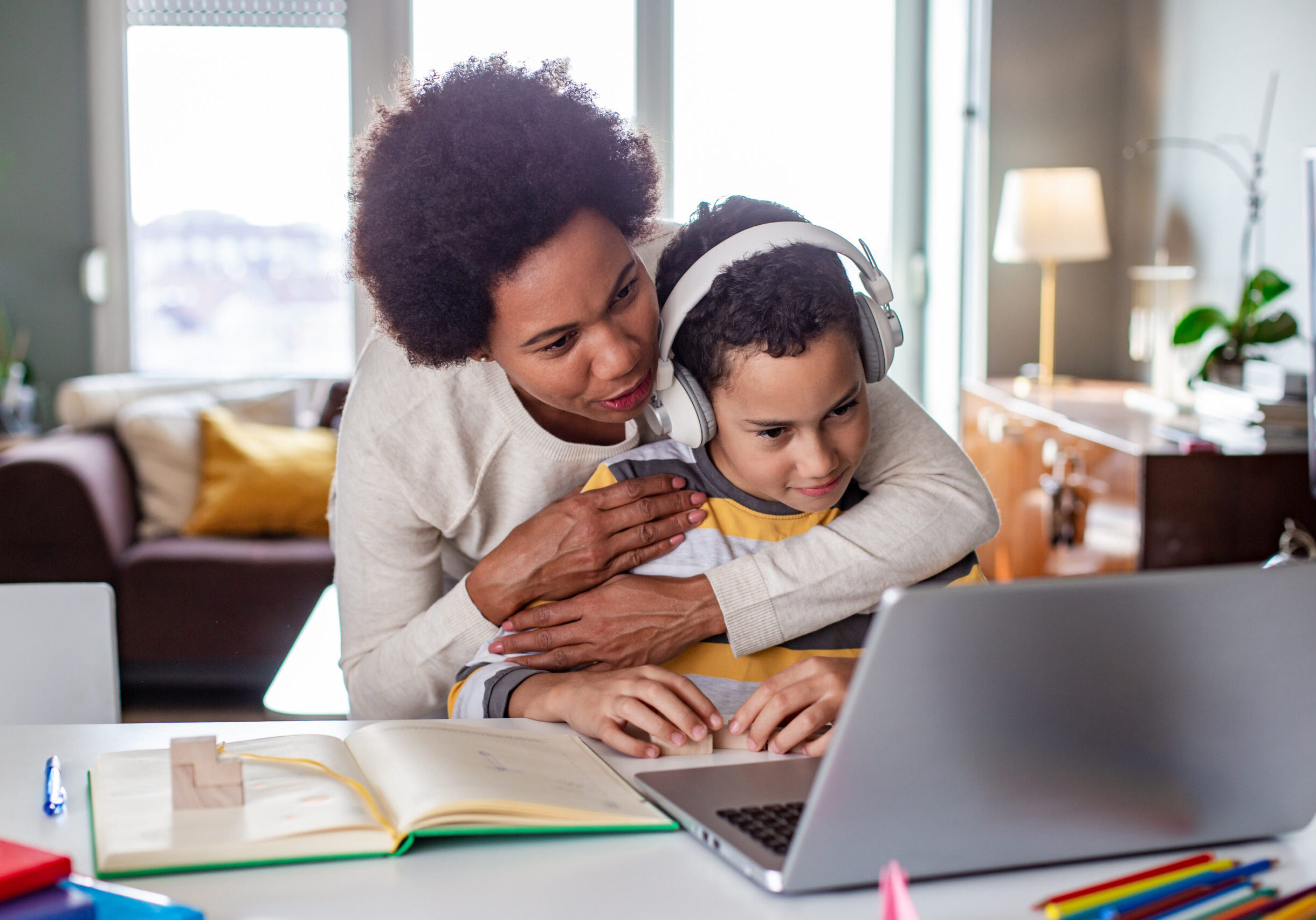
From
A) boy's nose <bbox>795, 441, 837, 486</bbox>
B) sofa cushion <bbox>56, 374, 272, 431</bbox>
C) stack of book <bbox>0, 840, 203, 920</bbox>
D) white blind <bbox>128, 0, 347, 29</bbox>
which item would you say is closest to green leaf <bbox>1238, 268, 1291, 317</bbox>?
boy's nose <bbox>795, 441, 837, 486</bbox>

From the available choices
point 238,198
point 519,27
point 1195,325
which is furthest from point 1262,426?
point 238,198

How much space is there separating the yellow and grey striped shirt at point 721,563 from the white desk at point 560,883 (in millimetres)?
383

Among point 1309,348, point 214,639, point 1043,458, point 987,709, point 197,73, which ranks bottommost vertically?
point 214,639

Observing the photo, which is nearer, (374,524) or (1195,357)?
(374,524)

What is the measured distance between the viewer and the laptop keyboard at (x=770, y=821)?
678mm

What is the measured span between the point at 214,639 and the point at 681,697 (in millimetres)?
2419

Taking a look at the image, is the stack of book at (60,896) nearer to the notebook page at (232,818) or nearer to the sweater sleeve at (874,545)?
the notebook page at (232,818)

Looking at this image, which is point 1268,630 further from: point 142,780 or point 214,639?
point 214,639

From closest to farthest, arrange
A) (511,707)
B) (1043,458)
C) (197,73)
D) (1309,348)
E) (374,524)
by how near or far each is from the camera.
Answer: (511,707)
(374,524)
(1309,348)
(1043,458)
(197,73)

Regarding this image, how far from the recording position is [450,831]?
68 cm

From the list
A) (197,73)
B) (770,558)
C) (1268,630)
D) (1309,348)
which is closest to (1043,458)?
(1309,348)

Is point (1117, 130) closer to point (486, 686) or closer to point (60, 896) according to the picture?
point (486, 686)

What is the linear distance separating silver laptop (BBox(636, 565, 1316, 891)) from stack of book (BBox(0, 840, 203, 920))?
297 mm

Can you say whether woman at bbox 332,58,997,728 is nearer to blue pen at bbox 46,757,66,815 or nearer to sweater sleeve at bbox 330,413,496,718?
Result: sweater sleeve at bbox 330,413,496,718
